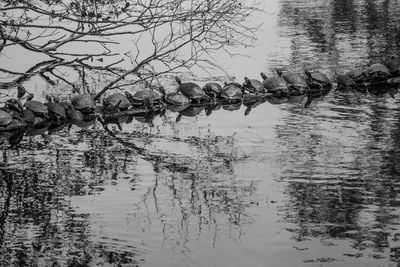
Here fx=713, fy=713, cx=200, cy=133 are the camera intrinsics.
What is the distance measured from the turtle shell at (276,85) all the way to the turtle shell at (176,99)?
6.92ft

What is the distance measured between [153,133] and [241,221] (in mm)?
4952

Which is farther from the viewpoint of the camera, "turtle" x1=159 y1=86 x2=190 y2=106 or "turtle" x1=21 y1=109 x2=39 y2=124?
"turtle" x1=159 y1=86 x2=190 y2=106

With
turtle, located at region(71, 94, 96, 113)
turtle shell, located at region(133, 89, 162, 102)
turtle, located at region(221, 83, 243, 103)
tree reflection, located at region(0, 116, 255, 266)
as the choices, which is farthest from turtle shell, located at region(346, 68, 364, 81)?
turtle, located at region(71, 94, 96, 113)

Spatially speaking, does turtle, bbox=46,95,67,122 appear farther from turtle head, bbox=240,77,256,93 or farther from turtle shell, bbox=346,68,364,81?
turtle shell, bbox=346,68,364,81

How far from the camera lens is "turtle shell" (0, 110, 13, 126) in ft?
42.1

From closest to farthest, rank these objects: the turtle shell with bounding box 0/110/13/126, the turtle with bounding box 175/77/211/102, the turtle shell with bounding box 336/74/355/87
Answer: the turtle shell with bounding box 0/110/13/126 → the turtle with bounding box 175/77/211/102 → the turtle shell with bounding box 336/74/355/87

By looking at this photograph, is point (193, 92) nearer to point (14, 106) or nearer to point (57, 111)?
point (57, 111)

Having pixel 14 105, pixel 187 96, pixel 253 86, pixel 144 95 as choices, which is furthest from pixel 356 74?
pixel 14 105

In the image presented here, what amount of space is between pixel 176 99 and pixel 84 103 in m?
2.11

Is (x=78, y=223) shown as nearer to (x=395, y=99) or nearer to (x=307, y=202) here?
(x=307, y=202)

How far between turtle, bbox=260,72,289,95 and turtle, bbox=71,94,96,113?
13.9 feet

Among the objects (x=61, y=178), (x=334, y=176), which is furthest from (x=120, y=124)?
(x=334, y=176)

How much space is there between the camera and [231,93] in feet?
51.2

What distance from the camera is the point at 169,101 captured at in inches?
601
